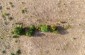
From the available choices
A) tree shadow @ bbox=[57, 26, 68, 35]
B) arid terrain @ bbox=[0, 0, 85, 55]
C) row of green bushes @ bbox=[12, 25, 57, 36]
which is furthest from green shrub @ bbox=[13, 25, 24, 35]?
tree shadow @ bbox=[57, 26, 68, 35]

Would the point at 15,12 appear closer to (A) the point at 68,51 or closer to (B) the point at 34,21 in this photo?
(B) the point at 34,21

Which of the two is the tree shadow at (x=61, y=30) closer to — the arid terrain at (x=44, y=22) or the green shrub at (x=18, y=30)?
the arid terrain at (x=44, y=22)

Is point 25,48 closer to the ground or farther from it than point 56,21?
closer to the ground

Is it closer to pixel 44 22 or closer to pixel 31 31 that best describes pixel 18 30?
pixel 31 31

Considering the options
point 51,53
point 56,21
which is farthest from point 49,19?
point 51,53

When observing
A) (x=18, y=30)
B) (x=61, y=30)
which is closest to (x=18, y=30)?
(x=18, y=30)

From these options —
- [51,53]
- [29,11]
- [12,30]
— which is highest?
[29,11]

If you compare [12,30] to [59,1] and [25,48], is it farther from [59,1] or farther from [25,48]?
[59,1]
